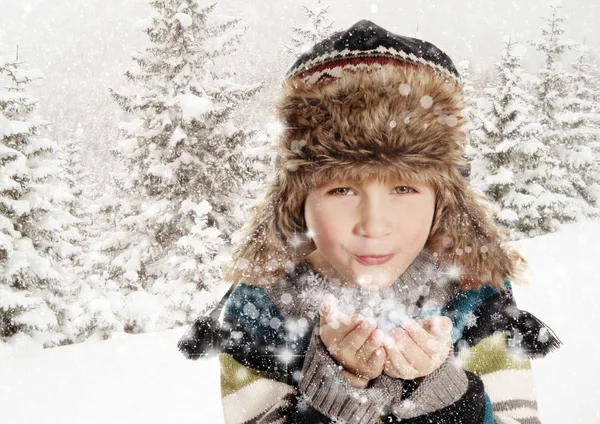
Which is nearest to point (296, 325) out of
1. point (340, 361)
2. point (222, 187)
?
point (340, 361)

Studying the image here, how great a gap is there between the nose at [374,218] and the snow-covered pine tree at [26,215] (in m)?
10.5

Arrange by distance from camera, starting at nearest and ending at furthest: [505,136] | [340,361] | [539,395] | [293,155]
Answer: [340,361]
[293,155]
[539,395]
[505,136]

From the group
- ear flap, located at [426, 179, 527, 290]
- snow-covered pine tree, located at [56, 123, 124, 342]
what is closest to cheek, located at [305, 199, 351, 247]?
ear flap, located at [426, 179, 527, 290]

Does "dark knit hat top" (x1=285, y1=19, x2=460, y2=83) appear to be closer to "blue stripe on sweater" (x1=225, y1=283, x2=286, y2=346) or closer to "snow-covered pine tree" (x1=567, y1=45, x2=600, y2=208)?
"blue stripe on sweater" (x1=225, y1=283, x2=286, y2=346)

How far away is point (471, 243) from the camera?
62.8 inches

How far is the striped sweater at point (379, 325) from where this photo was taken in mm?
1463

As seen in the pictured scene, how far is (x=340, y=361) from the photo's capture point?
1.25 m

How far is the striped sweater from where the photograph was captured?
4.80 feet

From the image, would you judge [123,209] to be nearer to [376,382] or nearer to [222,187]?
[222,187]

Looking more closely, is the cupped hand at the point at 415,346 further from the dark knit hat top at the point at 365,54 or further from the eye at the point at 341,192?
the dark knit hat top at the point at 365,54

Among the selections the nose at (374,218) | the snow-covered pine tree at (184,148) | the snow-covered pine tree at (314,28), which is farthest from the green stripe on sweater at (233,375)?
the snow-covered pine tree at (314,28)

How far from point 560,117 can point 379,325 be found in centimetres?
1715

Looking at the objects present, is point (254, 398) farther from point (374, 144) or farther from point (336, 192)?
point (374, 144)

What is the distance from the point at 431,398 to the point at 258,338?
0.58 m
